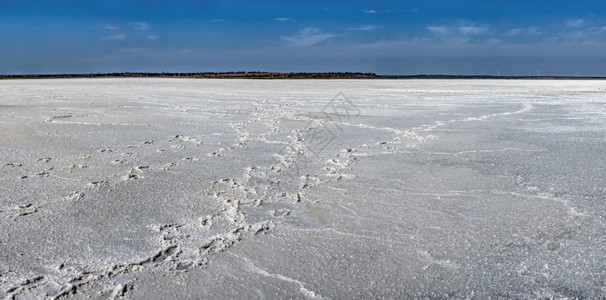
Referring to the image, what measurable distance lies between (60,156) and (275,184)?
2024mm

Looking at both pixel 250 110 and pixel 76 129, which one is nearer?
pixel 76 129

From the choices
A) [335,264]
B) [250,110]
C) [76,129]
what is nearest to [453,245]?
[335,264]

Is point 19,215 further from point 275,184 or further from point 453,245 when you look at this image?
point 453,245

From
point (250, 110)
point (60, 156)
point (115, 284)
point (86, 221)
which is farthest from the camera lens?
point (250, 110)

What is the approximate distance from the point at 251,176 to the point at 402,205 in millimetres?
1185

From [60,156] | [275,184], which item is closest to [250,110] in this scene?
[60,156]

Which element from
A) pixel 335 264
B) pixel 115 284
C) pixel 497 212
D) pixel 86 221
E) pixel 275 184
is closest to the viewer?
pixel 115 284

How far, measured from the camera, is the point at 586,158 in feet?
14.7

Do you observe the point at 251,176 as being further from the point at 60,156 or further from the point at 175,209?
the point at 60,156

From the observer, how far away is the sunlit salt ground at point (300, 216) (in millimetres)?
2041

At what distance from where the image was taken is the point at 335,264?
2.21 meters

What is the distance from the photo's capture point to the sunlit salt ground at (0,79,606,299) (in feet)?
6.70

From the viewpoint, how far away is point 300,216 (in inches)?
113

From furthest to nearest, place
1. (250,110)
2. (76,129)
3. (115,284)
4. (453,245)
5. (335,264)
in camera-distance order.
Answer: (250,110) → (76,129) → (453,245) → (335,264) → (115,284)
